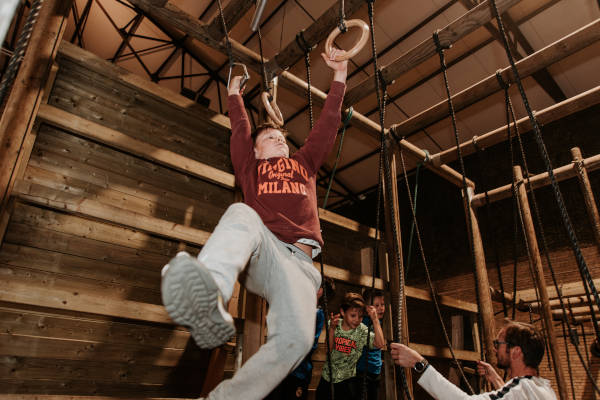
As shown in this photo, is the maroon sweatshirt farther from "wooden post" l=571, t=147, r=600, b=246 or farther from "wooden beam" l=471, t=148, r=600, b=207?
"wooden post" l=571, t=147, r=600, b=246

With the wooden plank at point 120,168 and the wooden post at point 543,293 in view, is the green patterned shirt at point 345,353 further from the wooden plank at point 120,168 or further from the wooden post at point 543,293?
the wooden plank at point 120,168

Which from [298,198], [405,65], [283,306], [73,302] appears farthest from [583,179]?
[73,302]

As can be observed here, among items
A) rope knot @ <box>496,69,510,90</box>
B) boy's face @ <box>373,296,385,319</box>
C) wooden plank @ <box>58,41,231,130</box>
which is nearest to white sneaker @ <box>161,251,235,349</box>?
wooden plank @ <box>58,41,231,130</box>

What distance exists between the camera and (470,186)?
19.5 ft

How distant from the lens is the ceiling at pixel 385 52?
776cm

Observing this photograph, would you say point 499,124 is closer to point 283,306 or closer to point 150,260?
point 150,260

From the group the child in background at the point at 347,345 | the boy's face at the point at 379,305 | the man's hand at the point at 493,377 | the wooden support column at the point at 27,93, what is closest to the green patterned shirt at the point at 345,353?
the child in background at the point at 347,345

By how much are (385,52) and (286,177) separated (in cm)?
774

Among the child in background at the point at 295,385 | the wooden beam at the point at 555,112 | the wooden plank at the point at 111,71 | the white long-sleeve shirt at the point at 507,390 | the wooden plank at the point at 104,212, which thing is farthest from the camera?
the wooden beam at the point at 555,112

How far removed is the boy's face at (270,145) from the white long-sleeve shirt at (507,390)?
1.62 metres

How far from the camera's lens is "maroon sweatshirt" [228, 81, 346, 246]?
6.51 feet

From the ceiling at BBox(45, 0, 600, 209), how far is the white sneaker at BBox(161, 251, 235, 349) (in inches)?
272

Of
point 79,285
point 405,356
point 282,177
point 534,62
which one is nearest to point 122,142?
point 79,285

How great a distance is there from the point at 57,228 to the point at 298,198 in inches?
91.2
